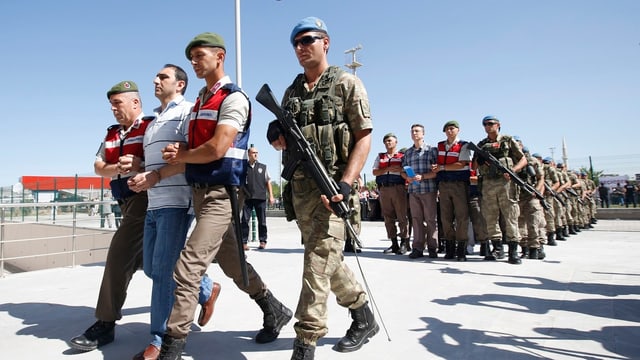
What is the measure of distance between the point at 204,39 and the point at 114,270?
1.68 meters

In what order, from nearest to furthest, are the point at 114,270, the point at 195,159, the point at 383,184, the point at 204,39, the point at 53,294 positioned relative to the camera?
1. the point at 195,159
2. the point at 204,39
3. the point at 114,270
4. the point at 53,294
5. the point at 383,184

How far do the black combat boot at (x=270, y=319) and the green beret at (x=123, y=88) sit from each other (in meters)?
1.83

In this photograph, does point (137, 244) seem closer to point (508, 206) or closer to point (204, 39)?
point (204, 39)

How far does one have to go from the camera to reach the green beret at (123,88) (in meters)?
2.75

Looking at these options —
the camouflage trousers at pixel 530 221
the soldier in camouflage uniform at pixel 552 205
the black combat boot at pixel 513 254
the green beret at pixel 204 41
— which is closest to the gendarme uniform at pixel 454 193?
the black combat boot at pixel 513 254

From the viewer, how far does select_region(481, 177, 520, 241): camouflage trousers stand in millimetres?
5402

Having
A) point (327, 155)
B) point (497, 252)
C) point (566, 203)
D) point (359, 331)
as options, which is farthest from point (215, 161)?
point (566, 203)

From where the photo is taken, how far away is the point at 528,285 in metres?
3.96

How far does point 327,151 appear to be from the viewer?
2.22 meters

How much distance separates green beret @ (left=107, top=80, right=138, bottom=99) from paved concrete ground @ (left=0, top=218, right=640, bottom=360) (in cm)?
177

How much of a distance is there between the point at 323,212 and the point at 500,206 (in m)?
4.27

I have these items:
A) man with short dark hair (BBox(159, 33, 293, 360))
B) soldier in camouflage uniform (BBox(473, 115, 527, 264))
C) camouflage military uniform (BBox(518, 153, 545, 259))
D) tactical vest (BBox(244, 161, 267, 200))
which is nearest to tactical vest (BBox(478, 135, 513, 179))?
soldier in camouflage uniform (BBox(473, 115, 527, 264))

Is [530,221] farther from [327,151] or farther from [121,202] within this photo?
[121,202]

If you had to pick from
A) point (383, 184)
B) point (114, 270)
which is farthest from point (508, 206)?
point (114, 270)
